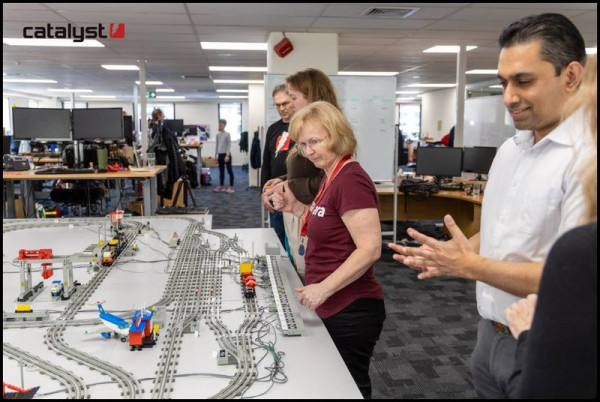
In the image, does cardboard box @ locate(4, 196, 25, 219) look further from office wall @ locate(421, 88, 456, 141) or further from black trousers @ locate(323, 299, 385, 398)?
office wall @ locate(421, 88, 456, 141)

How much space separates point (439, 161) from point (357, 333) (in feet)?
15.6

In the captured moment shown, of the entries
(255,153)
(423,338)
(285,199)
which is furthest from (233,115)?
(285,199)

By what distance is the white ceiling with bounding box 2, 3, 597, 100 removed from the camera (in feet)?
16.4

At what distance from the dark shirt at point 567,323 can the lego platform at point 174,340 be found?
581 millimetres

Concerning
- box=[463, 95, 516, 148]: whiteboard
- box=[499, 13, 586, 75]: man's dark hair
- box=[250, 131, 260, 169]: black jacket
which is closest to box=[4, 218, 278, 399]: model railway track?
box=[499, 13, 586, 75]: man's dark hair

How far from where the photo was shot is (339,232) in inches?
69.1

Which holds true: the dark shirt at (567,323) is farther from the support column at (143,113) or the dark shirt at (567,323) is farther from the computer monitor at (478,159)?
the support column at (143,113)

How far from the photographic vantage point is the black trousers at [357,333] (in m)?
1.74

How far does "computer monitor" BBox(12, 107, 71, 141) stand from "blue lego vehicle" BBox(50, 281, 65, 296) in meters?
4.49

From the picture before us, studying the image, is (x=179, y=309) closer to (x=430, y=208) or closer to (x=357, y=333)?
(x=357, y=333)

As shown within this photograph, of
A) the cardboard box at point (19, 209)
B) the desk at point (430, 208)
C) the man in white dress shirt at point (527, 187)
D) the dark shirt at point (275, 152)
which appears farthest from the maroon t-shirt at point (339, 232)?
the cardboard box at point (19, 209)

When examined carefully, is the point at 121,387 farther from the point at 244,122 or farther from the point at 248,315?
the point at 244,122

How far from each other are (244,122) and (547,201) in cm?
1872

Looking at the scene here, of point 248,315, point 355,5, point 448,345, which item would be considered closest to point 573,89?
point 248,315
